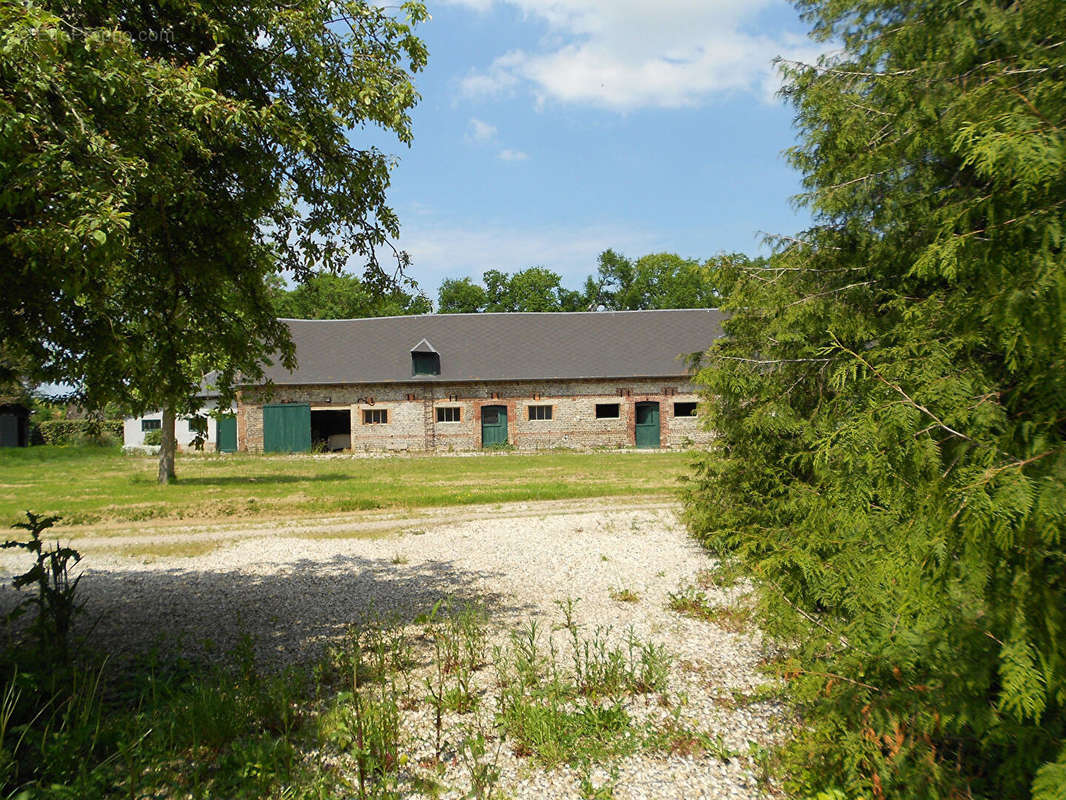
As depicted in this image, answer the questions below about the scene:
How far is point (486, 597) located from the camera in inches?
266

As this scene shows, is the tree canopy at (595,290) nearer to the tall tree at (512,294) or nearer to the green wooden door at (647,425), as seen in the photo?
the tall tree at (512,294)

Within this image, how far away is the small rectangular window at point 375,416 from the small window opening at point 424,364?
2.14 meters

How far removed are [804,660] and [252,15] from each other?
16.6ft

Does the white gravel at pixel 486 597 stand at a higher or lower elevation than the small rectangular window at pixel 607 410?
lower

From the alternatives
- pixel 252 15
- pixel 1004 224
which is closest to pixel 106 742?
pixel 252 15

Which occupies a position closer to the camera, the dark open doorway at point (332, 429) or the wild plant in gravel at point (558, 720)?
the wild plant in gravel at point (558, 720)

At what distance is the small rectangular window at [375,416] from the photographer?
28.4m

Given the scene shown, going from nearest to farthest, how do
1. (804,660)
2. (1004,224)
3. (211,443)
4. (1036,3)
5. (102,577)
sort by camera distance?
(1004,224) < (1036,3) < (804,660) < (102,577) < (211,443)

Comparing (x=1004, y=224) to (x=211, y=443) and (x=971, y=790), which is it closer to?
(x=971, y=790)

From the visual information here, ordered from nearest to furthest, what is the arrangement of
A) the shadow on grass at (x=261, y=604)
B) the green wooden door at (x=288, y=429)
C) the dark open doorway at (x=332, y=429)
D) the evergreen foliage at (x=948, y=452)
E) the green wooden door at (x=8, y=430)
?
1. the evergreen foliage at (x=948, y=452)
2. the shadow on grass at (x=261, y=604)
3. the green wooden door at (x=288, y=429)
4. the dark open doorway at (x=332, y=429)
5. the green wooden door at (x=8, y=430)

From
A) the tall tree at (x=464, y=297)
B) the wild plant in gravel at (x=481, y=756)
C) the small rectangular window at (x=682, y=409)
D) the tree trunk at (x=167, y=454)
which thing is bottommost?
the wild plant in gravel at (x=481, y=756)

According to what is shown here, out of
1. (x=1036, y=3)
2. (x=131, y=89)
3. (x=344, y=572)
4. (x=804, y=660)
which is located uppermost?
(x=131, y=89)

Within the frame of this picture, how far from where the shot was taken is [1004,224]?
2.21 metres

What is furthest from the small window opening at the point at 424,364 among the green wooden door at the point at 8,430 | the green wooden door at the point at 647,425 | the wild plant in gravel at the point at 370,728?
the wild plant in gravel at the point at 370,728
